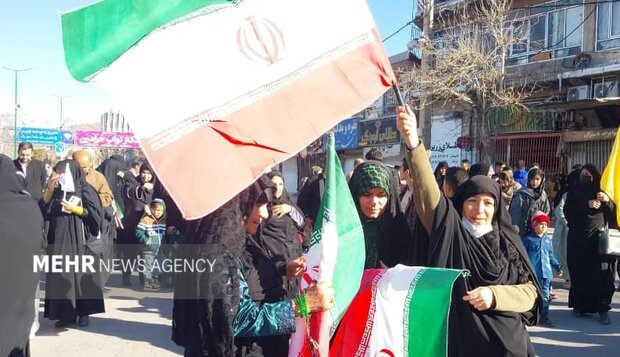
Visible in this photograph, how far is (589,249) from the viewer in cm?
664

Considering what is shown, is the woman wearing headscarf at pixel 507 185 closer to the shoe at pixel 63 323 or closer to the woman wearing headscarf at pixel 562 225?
the woman wearing headscarf at pixel 562 225

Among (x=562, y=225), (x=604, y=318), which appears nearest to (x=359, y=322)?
(x=604, y=318)

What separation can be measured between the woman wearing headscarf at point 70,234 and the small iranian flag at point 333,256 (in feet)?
13.7

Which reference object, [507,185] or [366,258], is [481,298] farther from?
[507,185]

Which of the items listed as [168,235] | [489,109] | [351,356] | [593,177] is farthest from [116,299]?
[489,109]

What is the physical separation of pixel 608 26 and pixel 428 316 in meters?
16.0

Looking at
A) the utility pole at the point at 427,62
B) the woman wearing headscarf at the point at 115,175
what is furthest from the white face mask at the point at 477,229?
the utility pole at the point at 427,62

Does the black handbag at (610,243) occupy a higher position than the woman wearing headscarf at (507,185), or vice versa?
the woman wearing headscarf at (507,185)

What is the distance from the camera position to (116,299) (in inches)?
287

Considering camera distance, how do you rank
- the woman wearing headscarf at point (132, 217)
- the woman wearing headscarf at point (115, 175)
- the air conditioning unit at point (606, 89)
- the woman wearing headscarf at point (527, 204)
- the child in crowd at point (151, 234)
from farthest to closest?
the air conditioning unit at point (606, 89)
the woman wearing headscarf at point (115, 175)
the woman wearing headscarf at point (132, 217)
the child in crowd at point (151, 234)
the woman wearing headscarf at point (527, 204)

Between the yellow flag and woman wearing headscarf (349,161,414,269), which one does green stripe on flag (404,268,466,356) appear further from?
the yellow flag

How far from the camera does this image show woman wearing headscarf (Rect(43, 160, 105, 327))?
5848 mm

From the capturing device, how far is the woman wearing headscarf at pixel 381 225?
2.74 m

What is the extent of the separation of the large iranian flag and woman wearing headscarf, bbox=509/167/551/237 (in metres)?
4.77
